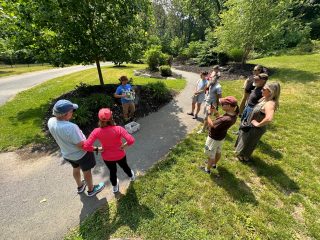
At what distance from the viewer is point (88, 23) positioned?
24.5ft

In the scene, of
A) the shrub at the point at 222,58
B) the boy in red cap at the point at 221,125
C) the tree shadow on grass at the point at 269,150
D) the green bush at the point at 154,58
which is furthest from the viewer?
the shrub at the point at 222,58

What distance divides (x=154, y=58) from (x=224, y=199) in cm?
1456

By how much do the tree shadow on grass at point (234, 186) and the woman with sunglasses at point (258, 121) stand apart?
749 mm

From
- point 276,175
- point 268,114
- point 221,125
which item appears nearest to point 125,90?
point 221,125

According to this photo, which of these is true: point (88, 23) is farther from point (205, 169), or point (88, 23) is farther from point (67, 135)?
point (205, 169)

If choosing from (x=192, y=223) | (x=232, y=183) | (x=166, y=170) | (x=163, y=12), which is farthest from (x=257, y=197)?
(x=163, y=12)

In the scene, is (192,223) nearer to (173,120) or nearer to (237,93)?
(173,120)

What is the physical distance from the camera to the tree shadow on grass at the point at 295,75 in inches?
477

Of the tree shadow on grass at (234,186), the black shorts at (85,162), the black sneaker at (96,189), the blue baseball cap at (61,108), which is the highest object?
the blue baseball cap at (61,108)

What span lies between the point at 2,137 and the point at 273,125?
9.46 meters

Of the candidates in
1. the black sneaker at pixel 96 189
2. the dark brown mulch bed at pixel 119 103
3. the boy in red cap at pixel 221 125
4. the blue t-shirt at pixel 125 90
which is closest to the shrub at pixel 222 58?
the dark brown mulch bed at pixel 119 103

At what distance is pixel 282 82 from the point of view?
1198 centimetres

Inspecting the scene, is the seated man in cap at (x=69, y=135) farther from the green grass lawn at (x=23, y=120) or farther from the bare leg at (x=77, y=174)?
the green grass lawn at (x=23, y=120)

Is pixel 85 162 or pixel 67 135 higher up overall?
pixel 67 135
